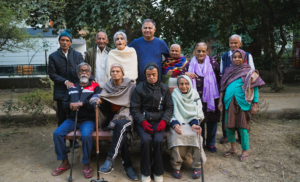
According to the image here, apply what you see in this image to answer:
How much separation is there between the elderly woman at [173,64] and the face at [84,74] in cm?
130

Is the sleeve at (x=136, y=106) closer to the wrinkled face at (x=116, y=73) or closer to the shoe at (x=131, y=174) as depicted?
the wrinkled face at (x=116, y=73)

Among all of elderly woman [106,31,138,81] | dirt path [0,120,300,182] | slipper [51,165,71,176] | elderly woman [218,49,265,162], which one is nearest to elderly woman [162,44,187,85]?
elderly woman [106,31,138,81]

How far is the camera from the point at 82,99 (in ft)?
12.6

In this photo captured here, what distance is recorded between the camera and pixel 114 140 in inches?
134

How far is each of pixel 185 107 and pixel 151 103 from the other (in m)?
0.52

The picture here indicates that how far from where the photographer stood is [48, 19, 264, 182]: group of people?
11.3 ft

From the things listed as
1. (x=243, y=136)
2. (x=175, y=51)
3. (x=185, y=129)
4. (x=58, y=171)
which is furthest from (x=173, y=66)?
(x=58, y=171)

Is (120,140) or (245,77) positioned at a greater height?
(245,77)

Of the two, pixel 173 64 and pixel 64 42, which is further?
pixel 173 64

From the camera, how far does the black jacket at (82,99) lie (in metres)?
3.84

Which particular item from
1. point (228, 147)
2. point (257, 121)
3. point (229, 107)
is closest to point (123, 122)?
point (229, 107)

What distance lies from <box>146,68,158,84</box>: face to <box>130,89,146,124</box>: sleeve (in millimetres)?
274

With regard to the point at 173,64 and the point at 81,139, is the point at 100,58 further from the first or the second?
the point at 81,139

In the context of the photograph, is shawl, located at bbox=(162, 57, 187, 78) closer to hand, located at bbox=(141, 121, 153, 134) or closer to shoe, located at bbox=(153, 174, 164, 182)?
hand, located at bbox=(141, 121, 153, 134)
